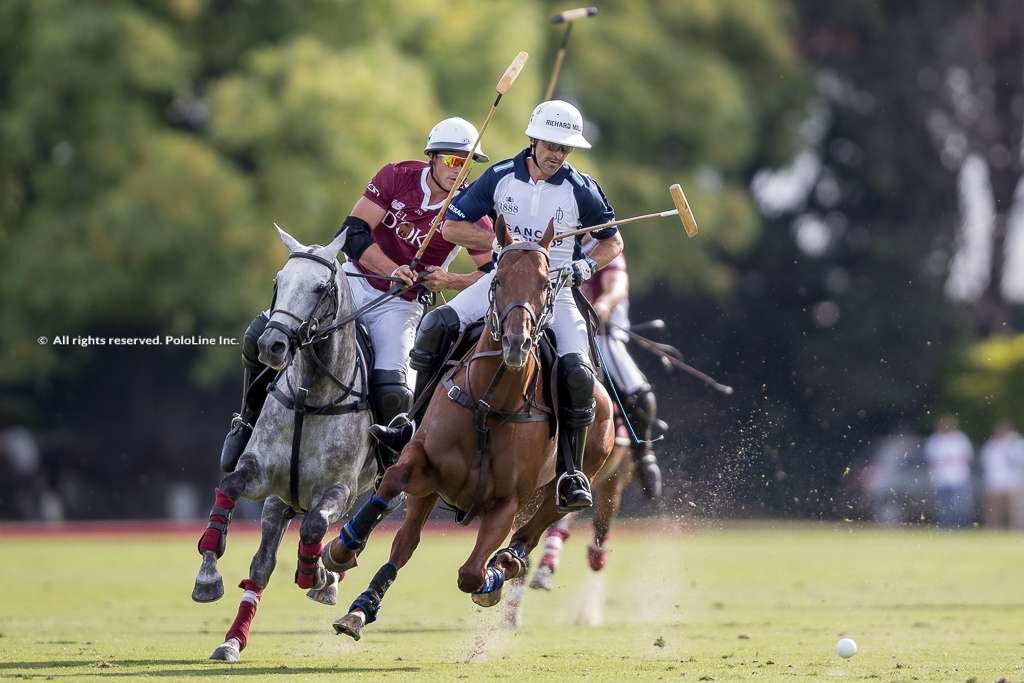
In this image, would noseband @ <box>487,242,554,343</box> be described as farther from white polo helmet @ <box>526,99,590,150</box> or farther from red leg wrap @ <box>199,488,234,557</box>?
red leg wrap @ <box>199,488,234,557</box>

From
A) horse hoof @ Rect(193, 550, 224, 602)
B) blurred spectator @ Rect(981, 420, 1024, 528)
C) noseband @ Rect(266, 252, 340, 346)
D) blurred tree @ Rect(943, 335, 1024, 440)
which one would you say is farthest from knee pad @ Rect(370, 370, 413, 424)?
blurred tree @ Rect(943, 335, 1024, 440)

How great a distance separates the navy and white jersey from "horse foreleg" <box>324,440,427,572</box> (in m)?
1.29

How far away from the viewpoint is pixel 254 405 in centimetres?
973

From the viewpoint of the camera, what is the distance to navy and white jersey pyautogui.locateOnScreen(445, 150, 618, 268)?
9070 mm

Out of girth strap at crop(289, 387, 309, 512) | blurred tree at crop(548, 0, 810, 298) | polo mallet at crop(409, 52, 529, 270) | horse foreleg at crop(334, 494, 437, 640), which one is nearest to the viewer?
horse foreleg at crop(334, 494, 437, 640)

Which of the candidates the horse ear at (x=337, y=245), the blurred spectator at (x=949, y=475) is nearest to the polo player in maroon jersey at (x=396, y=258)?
the horse ear at (x=337, y=245)

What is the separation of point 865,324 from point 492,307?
27955 millimetres

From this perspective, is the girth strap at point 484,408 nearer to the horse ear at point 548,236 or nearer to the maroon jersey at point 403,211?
the horse ear at point 548,236

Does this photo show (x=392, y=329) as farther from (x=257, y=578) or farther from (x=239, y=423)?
(x=257, y=578)

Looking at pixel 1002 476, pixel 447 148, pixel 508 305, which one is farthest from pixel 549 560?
pixel 1002 476

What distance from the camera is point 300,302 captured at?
9047 mm

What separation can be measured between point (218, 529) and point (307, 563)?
0.54 meters

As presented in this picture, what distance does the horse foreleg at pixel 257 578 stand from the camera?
902 cm

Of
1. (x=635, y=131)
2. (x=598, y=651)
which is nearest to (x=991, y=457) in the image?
(x=635, y=131)
